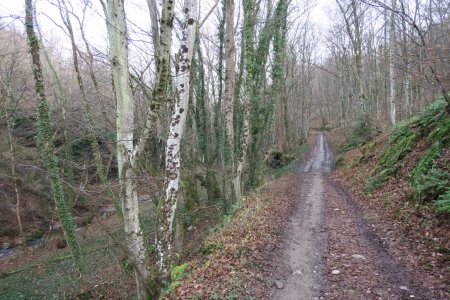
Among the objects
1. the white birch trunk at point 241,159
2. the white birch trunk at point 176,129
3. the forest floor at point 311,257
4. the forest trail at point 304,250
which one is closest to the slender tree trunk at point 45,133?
the forest floor at point 311,257

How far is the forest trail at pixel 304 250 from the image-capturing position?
5359 millimetres

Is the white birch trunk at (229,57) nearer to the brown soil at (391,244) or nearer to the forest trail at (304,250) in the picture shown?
the forest trail at (304,250)

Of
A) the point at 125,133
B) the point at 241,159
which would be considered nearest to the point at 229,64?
the point at 241,159

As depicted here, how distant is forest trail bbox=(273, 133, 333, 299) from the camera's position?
5359 millimetres

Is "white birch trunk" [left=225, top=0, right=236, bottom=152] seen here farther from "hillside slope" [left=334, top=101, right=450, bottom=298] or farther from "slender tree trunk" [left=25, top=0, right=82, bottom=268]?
"slender tree trunk" [left=25, top=0, right=82, bottom=268]

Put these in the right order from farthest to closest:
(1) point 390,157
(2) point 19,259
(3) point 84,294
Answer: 1. (2) point 19,259
2. (1) point 390,157
3. (3) point 84,294

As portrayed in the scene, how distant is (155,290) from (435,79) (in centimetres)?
957

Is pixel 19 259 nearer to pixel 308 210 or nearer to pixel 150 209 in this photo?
pixel 150 209

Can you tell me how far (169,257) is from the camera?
660 cm

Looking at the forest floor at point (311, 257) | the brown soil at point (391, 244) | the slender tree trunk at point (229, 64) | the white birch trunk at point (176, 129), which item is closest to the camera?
the brown soil at point (391, 244)

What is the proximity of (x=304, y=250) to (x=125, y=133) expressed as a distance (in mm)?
4828

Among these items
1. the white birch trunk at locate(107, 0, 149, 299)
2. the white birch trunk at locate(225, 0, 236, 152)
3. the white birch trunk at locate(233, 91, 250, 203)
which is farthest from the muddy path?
the white birch trunk at locate(225, 0, 236, 152)

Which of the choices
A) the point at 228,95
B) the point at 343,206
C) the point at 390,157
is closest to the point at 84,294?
the point at 228,95

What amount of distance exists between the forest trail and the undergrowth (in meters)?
2.55
